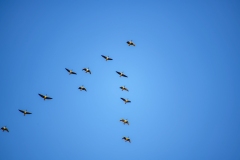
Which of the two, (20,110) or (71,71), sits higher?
(71,71)

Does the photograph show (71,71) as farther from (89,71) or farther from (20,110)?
(20,110)

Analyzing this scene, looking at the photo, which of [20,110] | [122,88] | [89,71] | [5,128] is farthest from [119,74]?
[5,128]

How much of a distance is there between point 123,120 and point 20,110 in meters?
27.0

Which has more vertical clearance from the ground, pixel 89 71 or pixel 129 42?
pixel 129 42

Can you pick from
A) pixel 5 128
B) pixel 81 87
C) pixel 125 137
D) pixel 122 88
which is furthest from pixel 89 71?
pixel 5 128

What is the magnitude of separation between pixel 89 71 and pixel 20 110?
2060 centimetres

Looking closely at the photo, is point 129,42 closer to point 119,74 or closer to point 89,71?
point 119,74

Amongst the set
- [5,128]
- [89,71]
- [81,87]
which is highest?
[89,71]

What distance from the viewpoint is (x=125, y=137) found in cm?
6575

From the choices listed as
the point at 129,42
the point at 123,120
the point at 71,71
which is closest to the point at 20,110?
the point at 71,71

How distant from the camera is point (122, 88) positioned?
66.4m

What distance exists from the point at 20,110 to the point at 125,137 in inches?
1120

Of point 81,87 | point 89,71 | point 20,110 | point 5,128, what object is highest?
point 89,71

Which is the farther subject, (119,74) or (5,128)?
(119,74)
